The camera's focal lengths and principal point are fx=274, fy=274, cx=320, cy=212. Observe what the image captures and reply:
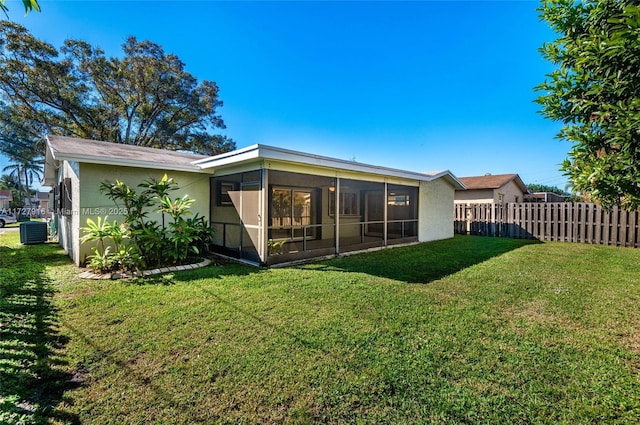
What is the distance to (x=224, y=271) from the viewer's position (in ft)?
19.6

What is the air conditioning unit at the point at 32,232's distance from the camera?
9.99 m

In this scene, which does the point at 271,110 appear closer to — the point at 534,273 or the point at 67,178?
the point at 67,178

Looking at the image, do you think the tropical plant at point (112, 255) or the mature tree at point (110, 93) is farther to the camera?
the mature tree at point (110, 93)

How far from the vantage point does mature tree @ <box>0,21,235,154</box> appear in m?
16.7

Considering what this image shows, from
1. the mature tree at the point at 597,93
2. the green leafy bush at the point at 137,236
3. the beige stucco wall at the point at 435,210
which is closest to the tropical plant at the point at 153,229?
the green leafy bush at the point at 137,236

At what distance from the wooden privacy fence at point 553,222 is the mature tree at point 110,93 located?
20.3 meters

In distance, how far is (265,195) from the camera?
6.33 m

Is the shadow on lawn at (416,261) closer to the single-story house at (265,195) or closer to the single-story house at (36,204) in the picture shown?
the single-story house at (265,195)

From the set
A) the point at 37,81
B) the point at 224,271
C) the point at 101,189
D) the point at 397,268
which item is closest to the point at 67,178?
the point at 101,189

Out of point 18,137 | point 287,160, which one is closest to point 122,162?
point 287,160

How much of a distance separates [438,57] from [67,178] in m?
13.8

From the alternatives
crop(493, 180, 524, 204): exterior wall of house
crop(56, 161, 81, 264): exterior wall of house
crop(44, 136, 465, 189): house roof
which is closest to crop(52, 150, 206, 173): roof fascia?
crop(44, 136, 465, 189): house roof

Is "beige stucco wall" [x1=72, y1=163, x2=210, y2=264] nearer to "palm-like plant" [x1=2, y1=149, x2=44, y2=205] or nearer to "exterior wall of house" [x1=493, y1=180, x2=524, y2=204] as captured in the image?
"exterior wall of house" [x1=493, y1=180, x2=524, y2=204]

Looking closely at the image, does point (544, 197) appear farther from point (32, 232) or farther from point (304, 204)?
point (32, 232)
